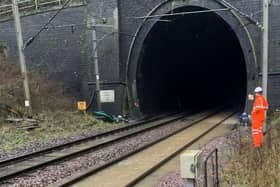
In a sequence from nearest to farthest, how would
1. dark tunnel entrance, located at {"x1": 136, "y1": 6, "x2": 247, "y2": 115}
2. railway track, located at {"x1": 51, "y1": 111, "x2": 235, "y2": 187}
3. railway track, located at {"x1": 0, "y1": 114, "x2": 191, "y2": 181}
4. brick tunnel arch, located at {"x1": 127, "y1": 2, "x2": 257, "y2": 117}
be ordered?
railway track, located at {"x1": 51, "y1": 111, "x2": 235, "y2": 187} < railway track, located at {"x1": 0, "y1": 114, "x2": 191, "y2": 181} < brick tunnel arch, located at {"x1": 127, "y1": 2, "x2": 257, "y2": 117} < dark tunnel entrance, located at {"x1": 136, "y1": 6, "x2": 247, "y2": 115}

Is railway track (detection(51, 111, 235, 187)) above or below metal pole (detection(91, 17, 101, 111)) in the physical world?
below

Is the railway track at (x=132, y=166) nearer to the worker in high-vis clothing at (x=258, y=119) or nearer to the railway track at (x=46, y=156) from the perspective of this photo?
the railway track at (x=46, y=156)

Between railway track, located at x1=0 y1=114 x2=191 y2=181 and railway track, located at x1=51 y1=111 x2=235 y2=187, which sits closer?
railway track, located at x1=51 y1=111 x2=235 y2=187

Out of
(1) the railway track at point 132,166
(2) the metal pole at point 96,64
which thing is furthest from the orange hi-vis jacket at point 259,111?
(2) the metal pole at point 96,64

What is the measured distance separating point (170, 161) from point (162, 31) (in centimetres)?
1331

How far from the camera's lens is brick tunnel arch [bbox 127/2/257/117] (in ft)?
64.7

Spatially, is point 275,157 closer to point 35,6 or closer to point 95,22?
point 95,22

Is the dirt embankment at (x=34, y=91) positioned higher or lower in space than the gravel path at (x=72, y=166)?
higher

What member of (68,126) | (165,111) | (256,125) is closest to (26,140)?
(68,126)

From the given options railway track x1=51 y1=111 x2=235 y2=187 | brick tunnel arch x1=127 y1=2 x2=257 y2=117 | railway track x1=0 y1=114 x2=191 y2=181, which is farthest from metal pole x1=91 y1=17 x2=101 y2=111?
railway track x1=51 y1=111 x2=235 y2=187

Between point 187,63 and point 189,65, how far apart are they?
0.71m

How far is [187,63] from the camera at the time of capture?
2814cm

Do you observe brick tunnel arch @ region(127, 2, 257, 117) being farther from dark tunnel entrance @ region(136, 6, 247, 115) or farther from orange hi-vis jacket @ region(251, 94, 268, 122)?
orange hi-vis jacket @ region(251, 94, 268, 122)

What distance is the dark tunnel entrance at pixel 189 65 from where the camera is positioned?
21.3m
